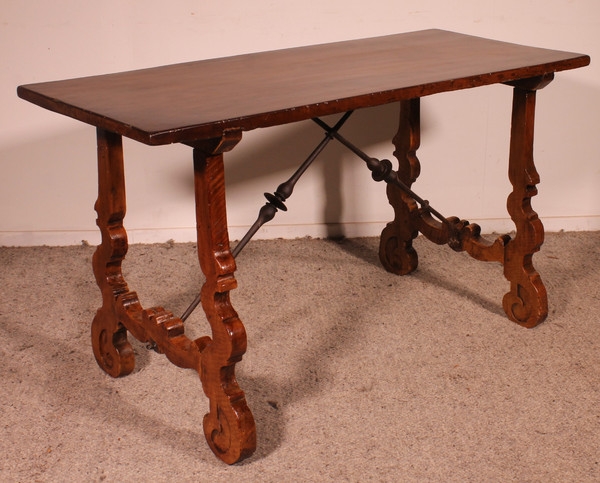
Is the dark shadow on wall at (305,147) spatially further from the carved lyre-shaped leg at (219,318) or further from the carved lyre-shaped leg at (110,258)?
the carved lyre-shaped leg at (219,318)

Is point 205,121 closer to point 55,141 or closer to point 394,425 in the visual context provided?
point 394,425

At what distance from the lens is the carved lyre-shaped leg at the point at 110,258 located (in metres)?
2.14

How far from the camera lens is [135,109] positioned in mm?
1827

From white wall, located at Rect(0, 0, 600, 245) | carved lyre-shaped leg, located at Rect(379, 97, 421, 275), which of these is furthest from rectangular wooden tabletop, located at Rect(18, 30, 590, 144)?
white wall, located at Rect(0, 0, 600, 245)

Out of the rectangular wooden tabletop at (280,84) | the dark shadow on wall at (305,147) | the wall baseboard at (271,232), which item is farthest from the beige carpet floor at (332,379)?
the rectangular wooden tabletop at (280,84)

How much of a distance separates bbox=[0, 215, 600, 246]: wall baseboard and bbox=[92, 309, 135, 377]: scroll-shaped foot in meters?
1.03

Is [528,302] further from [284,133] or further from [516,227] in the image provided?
[284,133]

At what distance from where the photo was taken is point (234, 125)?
5.60 ft

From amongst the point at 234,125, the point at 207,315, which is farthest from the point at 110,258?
the point at 234,125

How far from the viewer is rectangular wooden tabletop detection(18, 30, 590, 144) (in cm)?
175

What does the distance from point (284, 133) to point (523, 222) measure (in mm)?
1086

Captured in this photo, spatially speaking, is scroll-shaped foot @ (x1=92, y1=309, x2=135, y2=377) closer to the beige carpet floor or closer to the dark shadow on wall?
the beige carpet floor

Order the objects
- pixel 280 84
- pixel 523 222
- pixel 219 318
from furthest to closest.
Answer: pixel 523 222 < pixel 280 84 < pixel 219 318

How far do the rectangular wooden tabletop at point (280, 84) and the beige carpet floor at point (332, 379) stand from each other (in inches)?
31.3
